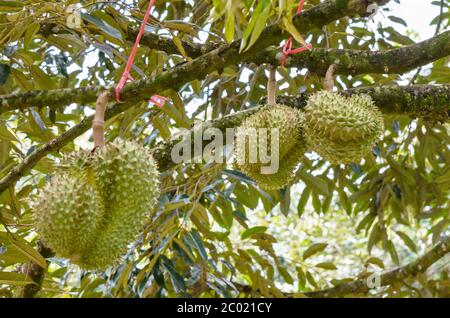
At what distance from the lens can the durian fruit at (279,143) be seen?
5.37ft

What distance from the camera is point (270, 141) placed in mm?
1636

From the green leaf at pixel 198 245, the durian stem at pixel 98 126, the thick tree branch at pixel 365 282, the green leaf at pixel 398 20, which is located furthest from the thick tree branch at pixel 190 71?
the thick tree branch at pixel 365 282

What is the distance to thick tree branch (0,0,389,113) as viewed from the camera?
1565mm

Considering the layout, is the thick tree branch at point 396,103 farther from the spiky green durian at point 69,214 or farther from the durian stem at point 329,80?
the spiky green durian at point 69,214

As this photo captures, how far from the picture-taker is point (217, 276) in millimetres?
2787

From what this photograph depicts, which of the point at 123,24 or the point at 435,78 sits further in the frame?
the point at 435,78

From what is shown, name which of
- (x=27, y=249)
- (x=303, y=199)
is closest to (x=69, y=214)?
(x=27, y=249)

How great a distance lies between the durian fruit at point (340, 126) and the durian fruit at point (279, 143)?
0.04 meters

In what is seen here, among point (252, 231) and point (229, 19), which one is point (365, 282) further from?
point (229, 19)

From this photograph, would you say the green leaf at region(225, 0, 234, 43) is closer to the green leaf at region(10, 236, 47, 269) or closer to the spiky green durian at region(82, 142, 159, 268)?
the spiky green durian at region(82, 142, 159, 268)

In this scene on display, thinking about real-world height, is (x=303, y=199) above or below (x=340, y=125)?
above
